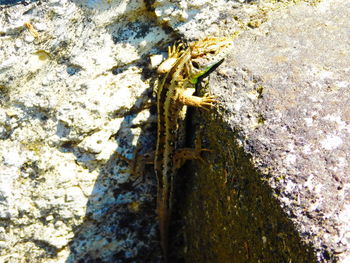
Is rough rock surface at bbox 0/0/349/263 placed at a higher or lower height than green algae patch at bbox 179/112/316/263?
higher

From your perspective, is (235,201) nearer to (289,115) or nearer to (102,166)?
(289,115)

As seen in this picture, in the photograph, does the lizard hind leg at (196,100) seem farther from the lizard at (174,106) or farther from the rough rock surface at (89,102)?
the rough rock surface at (89,102)

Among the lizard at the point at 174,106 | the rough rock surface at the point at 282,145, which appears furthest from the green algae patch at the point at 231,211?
the lizard at the point at 174,106

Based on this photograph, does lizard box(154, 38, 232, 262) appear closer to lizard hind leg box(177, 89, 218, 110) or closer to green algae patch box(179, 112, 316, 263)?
lizard hind leg box(177, 89, 218, 110)

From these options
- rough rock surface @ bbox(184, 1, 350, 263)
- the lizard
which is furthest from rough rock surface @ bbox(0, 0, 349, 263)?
the lizard

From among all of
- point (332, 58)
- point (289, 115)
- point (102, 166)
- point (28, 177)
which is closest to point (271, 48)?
point (332, 58)

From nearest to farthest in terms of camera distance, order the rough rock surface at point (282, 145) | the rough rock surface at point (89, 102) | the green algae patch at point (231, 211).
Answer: the rough rock surface at point (282, 145), the green algae patch at point (231, 211), the rough rock surface at point (89, 102)

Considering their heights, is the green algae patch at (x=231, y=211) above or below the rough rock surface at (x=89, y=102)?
below
